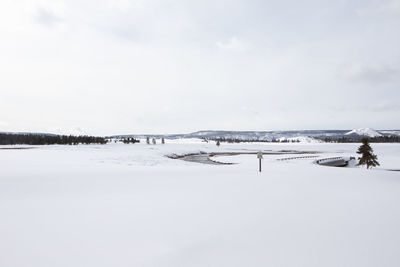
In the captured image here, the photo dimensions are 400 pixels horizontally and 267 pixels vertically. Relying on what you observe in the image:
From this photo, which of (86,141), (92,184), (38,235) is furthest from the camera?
(86,141)

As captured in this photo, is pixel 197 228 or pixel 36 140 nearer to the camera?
pixel 197 228

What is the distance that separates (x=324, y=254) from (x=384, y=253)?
50.0 inches

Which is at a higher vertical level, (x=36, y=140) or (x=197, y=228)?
(x=36, y=140)

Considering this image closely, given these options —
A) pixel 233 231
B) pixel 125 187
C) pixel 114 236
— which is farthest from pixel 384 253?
pixel 125 187

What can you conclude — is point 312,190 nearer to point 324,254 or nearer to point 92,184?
point 324,254

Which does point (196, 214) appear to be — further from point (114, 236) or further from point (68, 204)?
point (68, 204)

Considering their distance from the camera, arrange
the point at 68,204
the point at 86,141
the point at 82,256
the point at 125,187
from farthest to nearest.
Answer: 1. the point at 86,141
2. the point at 125,187
3. the point at 68,204
4. the point at 82,256

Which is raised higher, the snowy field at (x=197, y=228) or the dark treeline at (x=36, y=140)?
the dark treeline at (x=36, y=140)

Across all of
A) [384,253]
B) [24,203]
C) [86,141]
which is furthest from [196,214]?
[86,141]

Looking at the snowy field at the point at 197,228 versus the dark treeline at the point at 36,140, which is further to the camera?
the dark treeline at the point at 36,140

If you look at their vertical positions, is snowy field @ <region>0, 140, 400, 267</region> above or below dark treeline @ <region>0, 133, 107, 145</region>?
below

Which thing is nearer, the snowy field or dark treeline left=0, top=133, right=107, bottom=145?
the snowy field

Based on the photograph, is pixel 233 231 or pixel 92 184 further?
pixel 92 184

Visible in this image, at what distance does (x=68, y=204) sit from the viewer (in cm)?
815
